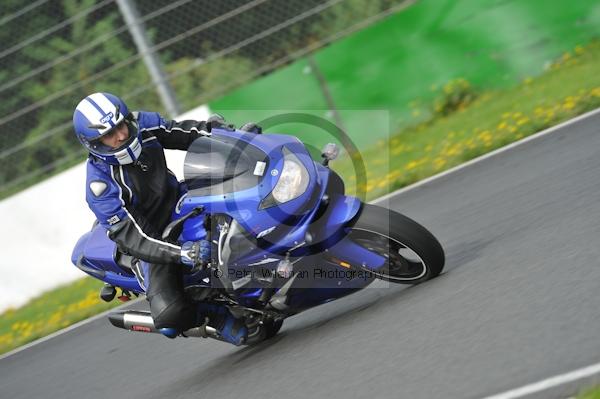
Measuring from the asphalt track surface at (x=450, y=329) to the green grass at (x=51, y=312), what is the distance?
0.44 meters

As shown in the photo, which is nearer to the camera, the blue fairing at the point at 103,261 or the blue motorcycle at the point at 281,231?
the blue motorcycle at the point at 281,231

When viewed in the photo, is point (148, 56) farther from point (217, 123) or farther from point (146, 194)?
point (146, 194)

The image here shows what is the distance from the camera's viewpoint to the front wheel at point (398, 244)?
17.4 feet

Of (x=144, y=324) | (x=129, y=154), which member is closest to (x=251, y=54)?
(x=144, y=324)

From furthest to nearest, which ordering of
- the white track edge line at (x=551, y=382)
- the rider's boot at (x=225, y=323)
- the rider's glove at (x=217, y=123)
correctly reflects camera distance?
the rider's boot at (x=225, y=323) < the rider's glove at (x=217, y=123) < the white track edge line at (x=551, y=382)

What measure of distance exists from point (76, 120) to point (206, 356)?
89.2 inches

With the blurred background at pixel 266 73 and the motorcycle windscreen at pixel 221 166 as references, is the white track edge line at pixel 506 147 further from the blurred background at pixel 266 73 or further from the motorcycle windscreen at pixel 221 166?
the motorcycle windscreen at pixel 221 166

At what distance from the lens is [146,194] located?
5719 millimetres

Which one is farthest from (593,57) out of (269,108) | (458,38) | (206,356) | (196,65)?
(206,356)

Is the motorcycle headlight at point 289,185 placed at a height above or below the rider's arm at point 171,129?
below

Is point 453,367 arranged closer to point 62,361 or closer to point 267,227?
point 267,227

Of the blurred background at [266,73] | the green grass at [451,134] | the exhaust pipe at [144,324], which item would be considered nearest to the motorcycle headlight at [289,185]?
the exhaust pipe at [144,324]

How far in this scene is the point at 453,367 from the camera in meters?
4.43

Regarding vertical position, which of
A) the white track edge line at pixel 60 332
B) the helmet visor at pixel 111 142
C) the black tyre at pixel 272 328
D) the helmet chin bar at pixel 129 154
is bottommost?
the white track edge line at pixel 60 332
